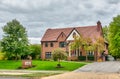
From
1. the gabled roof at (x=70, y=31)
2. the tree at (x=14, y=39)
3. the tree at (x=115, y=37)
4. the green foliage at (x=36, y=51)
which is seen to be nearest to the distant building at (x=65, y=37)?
the gabled roof at (x=70, y=31)

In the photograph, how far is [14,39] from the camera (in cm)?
8525

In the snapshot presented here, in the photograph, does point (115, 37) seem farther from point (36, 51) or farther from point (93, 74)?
point (93, 74)

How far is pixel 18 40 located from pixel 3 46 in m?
4.18

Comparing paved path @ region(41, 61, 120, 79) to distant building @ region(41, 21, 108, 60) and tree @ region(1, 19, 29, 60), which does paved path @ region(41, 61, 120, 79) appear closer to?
tree @ region(1, 19, 29, 60)

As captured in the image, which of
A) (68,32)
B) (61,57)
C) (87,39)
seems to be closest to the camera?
(61,57)

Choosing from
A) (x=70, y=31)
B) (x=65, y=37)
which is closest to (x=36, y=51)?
(x=65, y=37)

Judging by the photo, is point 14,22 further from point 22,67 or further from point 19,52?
point 22,67

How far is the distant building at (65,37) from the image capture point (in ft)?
306

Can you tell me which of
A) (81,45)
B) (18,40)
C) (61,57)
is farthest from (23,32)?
(61,57)

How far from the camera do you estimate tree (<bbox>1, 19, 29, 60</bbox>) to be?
84.8m

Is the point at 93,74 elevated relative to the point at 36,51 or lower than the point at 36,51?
lower

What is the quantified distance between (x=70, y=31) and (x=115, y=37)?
599 inches

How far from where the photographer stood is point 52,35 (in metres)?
102

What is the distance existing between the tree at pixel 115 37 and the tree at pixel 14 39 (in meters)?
22.7
